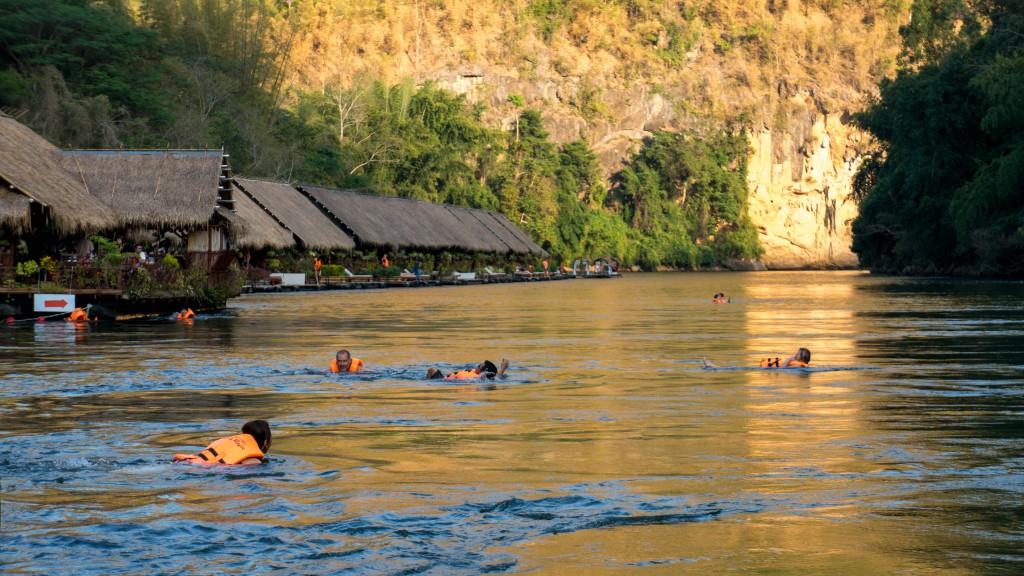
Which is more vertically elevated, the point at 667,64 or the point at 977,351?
the point at 667,64

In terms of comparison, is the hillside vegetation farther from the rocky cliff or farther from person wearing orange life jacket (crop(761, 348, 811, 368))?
person wearing orange life jacket (crop(761, 348, 811, 368))

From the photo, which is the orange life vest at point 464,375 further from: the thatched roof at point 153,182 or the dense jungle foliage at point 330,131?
the dense jungle foliage at point 330,131

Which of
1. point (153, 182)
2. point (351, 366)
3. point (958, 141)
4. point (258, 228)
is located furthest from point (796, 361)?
point (958, 141)

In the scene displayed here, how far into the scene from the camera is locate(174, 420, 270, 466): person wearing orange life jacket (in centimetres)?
1018

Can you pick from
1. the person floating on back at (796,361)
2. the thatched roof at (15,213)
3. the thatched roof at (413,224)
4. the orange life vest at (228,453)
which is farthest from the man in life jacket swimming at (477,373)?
the thatched roof at (413,224)

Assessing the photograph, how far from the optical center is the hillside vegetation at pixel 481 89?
63281 millimetres

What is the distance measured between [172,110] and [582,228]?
4951 centimetres

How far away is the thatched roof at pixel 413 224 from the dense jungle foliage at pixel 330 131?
21.6ft

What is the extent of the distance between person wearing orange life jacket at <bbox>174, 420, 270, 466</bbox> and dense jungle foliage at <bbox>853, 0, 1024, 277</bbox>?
48480 mm

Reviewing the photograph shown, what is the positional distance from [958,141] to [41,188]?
45124mm

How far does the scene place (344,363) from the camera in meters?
17.8

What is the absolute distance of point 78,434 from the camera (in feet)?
39.9

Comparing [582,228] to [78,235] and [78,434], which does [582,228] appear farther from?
[78,434]

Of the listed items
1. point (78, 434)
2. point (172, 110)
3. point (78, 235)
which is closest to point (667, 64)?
point (172, 110)
